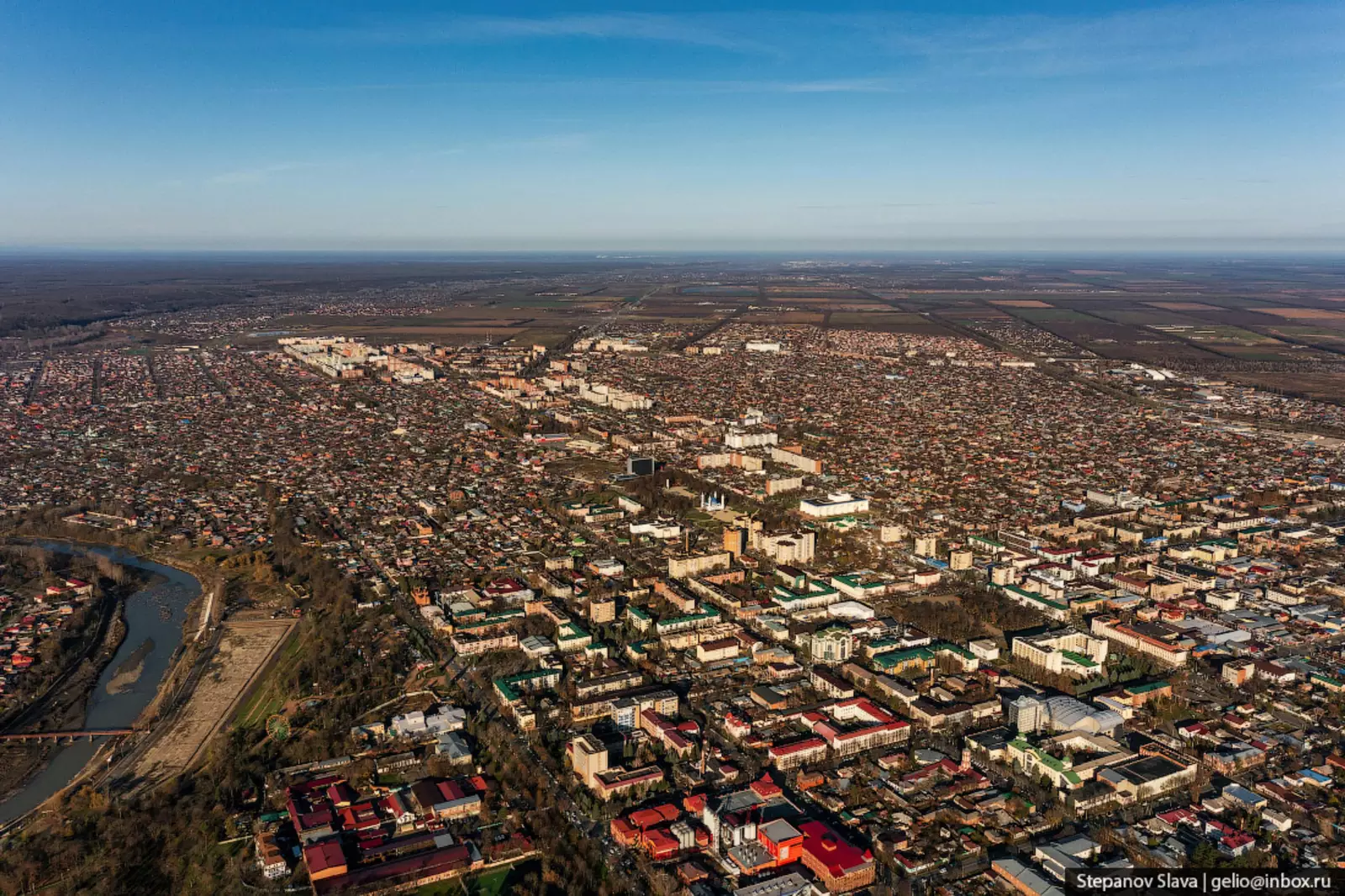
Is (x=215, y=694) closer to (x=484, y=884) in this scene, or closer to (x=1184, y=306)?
(x=484, y=884)

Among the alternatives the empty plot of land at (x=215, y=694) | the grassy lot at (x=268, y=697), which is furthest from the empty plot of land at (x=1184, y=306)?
the grassy lot at (x=268, y=697)

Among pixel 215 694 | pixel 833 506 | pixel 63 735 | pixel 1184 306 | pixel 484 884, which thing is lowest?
pixel 484 884

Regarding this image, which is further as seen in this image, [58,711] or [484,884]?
[58,711]

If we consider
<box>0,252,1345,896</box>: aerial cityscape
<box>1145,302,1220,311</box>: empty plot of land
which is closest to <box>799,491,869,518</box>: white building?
<box>0,252,1345,896</box>: aerial cityscape

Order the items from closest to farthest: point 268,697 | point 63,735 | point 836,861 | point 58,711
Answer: point 836,861, point 63,735, point 58,711, point 268,697

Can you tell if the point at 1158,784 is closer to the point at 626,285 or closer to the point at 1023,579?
the point at 1023,579

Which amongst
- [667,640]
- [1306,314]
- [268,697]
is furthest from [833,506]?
[1306,314]
